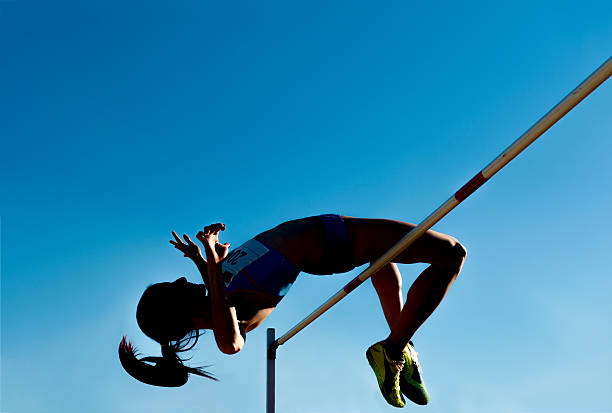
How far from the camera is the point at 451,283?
373cm

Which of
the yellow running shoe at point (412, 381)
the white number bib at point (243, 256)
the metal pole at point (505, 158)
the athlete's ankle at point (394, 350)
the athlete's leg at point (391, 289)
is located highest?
the white number bib at point (243, 256)

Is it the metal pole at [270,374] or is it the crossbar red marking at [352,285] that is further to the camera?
the metal pole at [270,374]

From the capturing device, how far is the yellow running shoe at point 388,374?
3.92 metres

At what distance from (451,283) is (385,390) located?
827 millimetres

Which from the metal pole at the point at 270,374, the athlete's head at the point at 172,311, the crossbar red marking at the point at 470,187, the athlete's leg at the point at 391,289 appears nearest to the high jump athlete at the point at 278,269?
the athlete's head at the point at 172,311

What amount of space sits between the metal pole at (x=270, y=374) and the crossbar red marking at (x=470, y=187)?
10.2 ft

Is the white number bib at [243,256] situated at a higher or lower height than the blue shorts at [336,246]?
higher

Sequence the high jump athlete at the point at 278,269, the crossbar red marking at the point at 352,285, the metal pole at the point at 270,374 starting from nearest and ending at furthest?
the high jump athlete at the point at 278,269 → the crossbar red marking at the point at 352,285 → the metal pole at the point at 270,374

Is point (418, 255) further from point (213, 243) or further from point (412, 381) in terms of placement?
point (213, 243)

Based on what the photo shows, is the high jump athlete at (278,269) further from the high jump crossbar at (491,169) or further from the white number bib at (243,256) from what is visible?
the high jump crossbar at (491,169)

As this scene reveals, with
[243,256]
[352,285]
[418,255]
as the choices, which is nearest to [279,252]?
[243,256]

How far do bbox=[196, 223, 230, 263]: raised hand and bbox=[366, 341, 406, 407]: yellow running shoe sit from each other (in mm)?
1310

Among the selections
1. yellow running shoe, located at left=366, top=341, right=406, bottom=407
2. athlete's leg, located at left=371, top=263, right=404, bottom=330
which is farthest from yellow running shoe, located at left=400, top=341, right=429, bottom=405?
athlete's leg, located at left=371, top=263, right=404, bottom=330

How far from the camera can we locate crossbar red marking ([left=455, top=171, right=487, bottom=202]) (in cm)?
286
